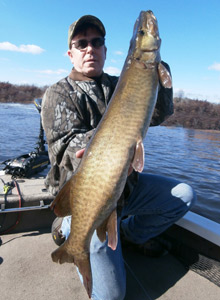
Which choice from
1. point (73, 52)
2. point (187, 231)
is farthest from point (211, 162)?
point (73, 52)

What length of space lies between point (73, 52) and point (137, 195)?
5.47ft

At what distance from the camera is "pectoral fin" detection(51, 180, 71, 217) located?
182cm

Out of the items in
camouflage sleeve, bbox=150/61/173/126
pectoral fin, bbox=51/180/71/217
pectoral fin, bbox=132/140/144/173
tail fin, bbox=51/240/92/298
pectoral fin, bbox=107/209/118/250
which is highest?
camouflage sleeve, bbox=150/61/173/126

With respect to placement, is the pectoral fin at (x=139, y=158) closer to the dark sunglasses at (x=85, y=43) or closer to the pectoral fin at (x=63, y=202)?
the pectoral fin at (x=63, y=202)

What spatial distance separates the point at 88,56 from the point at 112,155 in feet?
4.47

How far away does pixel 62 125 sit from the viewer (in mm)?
2416

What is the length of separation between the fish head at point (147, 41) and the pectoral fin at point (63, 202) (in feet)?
3.59

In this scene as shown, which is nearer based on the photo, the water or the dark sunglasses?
the dark sunglasses

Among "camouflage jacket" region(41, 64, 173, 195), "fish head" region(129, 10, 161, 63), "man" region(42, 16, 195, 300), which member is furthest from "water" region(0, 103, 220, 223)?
"fish head" region(129, 10, 161, 63)

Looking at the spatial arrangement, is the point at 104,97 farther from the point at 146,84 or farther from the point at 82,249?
the point at 82,249

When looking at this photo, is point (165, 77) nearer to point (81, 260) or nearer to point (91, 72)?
point (91, 72)

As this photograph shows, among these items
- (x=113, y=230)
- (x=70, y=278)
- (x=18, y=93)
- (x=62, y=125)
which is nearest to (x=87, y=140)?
(x=62, y=125)

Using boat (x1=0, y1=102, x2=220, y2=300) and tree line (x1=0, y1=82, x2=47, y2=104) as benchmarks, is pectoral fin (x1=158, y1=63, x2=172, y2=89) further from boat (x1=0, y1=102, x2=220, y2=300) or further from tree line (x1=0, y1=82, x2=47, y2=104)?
tree line (x1=0, y1=82, x2=47, y2=104)

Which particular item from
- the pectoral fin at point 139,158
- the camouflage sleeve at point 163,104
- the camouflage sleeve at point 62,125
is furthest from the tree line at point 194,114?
the pectoral fin at point 139,158
